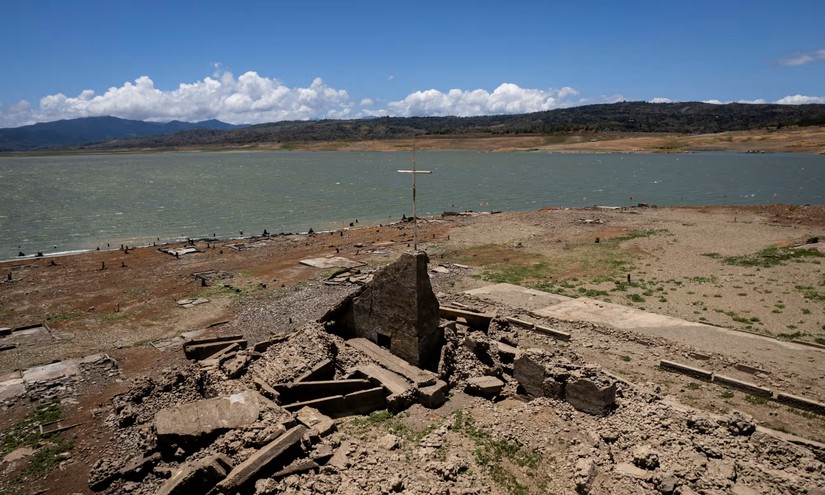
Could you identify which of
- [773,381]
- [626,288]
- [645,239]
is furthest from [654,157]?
[773,381]

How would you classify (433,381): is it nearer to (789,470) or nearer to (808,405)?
(789,470)

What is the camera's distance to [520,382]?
12.6 metres

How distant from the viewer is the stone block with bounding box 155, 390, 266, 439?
10.2 meters

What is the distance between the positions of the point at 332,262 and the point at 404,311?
15.8m

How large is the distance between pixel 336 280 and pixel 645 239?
19100 mm

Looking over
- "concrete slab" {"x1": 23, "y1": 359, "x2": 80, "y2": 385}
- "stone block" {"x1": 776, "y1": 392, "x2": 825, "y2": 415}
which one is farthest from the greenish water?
"stone block" {"x1": 776, "y1": 392, "x2": 825, "y2": 415}

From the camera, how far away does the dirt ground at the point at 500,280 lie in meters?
13.7

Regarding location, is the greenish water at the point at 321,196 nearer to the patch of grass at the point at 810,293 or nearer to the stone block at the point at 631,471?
the patch of grass at the point at 810,293

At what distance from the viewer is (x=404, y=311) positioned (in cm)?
1349

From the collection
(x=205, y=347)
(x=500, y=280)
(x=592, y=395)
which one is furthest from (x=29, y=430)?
(x=500, y=280)

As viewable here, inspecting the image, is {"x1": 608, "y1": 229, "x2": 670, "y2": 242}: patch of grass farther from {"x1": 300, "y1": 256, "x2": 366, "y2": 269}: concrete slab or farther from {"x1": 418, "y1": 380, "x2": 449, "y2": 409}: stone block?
{"x1": 418, "y1": 380, "x2": 449, "y2": 409}: stone block

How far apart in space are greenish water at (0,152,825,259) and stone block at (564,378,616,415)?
116 feet

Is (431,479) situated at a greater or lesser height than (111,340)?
greater

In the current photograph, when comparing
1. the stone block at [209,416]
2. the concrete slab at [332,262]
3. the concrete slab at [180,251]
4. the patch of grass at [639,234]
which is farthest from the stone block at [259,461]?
the patch of grass at [639,234]
